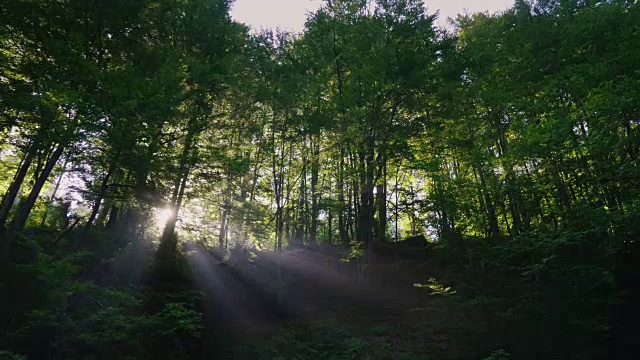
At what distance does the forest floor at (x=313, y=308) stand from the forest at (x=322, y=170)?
3.6 inches

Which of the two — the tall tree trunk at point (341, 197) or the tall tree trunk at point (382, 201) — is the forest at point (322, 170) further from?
the tall tree trunk at point (382, 201)

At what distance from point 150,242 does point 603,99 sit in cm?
1563

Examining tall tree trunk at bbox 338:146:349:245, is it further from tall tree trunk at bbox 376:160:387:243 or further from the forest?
tall tree trunk at bbox 376:160:387:243

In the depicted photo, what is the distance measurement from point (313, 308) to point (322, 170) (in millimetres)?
6488

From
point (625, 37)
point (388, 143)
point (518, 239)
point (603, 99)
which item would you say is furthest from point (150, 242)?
point (625, 37)

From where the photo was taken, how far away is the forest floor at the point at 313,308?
30.1ft

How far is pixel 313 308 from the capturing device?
13727mm

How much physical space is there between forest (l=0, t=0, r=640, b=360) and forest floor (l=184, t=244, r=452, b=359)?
92mm

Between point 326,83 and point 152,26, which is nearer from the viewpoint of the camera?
point 152,26

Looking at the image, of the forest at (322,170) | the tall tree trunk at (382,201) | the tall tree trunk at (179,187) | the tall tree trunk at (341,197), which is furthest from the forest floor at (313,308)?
the tall tree trunk at (341,197)

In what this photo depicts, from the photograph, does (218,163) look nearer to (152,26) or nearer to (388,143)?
(152,26)

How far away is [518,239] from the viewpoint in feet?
28.8

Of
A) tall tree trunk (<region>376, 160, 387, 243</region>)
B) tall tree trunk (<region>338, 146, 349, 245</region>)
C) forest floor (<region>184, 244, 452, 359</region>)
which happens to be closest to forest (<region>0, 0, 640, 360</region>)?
forest floor (<region>184, 244, 452, 359</region>)

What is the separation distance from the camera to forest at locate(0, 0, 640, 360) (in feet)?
24.5
